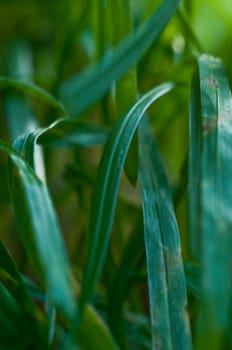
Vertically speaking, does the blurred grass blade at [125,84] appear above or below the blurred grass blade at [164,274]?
above

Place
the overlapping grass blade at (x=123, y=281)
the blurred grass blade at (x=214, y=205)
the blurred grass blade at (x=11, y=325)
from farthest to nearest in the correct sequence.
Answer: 1. the overlapping grass blade at (x=123, y=281)
2. the blurred grass blade at (x=11, y=325)
3. the blurred grass blade at (x=214, y=205)

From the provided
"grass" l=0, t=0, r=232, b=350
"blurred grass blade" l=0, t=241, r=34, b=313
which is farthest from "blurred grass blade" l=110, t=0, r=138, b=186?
"blurred grass blade" l=0, t=241, r=34, b=313

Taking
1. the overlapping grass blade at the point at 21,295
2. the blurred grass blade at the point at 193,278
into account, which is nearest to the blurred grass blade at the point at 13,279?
the overlapping grass blade at the point at 21,295

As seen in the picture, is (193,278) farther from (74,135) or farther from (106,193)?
(74,135)

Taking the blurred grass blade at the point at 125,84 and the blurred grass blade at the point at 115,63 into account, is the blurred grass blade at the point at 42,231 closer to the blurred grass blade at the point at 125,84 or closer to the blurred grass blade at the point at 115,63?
the blurred grass blade at the point at 125,84

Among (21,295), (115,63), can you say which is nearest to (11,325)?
(21,295)
